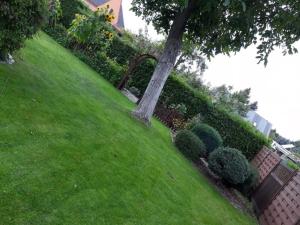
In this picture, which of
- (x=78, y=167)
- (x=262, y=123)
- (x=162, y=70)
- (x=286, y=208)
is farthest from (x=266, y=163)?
(x=262, y=123)

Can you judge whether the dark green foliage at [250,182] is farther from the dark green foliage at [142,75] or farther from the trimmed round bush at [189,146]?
the dark green foliage at [142,75]

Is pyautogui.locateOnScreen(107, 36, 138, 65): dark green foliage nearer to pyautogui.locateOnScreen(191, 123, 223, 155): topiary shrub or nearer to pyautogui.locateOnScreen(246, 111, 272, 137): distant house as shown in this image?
pyautogui.locateOnScreen(191, 123, 223, 155): topiary shrub

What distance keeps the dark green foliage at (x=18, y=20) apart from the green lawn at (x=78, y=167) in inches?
26.5

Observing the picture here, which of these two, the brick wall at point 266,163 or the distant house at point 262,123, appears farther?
the distant house at point 262,123

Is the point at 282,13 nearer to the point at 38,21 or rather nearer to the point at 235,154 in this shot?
the point at 235,154

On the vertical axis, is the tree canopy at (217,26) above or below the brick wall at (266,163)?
above

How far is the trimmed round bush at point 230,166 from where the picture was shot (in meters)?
10.4

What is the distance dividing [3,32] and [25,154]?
261 centimetres

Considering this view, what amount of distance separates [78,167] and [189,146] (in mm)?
7180

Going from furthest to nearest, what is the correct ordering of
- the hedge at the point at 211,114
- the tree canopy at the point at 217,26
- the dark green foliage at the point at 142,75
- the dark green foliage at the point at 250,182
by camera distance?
the dark green foliage at the point at 142,75, the hedge at the point at 211,114, the dark green foliage at the point at 250,182, the tree canopy at the point at 217,26

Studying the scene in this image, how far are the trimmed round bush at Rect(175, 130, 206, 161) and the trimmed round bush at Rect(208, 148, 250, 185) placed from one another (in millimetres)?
990

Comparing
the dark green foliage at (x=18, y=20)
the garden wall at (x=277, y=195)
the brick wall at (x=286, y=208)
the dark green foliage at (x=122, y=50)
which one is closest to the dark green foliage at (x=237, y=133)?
the garden wall at (x=277, y=195)

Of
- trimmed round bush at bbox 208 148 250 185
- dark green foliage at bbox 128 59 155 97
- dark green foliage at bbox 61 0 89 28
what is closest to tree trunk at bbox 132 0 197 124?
trimmed round bush at bbox 208 148 250 185

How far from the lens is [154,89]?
36.5 ft
